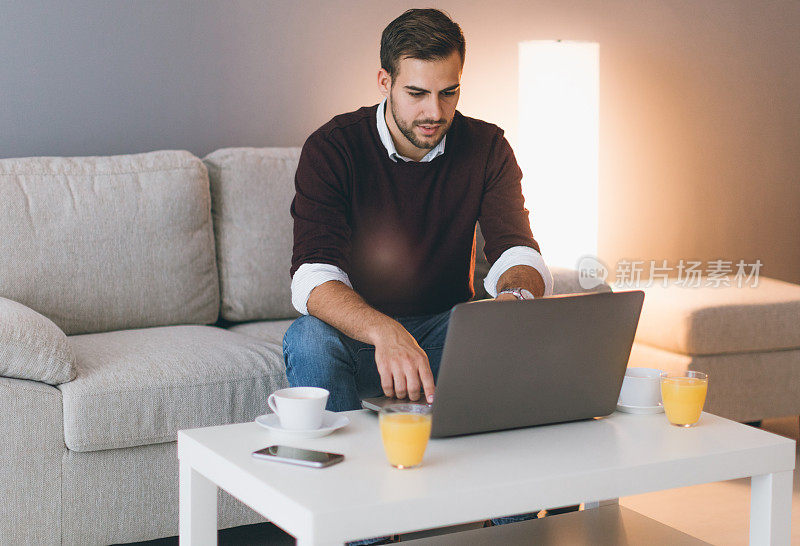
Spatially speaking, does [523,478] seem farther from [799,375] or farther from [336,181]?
[799,375]

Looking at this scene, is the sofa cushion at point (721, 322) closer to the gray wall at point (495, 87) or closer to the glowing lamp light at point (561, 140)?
the glowing lamp light at point (561, 140)

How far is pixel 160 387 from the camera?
1885 mm

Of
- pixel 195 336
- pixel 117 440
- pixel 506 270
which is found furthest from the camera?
pixel 195 336

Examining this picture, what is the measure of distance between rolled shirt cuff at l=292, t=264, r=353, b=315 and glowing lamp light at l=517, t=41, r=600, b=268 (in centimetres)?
135

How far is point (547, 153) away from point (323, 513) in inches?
87.2

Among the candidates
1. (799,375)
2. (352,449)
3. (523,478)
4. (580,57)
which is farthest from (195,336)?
(799,375)

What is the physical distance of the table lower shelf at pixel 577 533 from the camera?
1.39 metres

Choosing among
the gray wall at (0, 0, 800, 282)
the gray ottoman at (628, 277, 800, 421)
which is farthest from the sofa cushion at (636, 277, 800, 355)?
the gray wall at (0, 0, 800, 282)

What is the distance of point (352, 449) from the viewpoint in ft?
4.00

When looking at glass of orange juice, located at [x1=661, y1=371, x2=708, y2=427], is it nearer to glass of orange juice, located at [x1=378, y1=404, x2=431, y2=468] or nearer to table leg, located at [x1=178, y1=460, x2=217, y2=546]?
glass of orange juice, located at [x1=378, y1=404, x2=431, y2=468]

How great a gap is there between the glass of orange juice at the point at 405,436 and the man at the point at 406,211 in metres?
0.60

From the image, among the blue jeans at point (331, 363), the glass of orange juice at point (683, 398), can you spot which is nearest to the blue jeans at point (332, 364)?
the blue jeans at point (331, 363)

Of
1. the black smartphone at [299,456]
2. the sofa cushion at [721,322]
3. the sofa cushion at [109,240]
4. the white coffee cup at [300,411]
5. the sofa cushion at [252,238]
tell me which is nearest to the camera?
the black smartphone at [299,456]

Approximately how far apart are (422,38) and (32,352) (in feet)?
3.31
